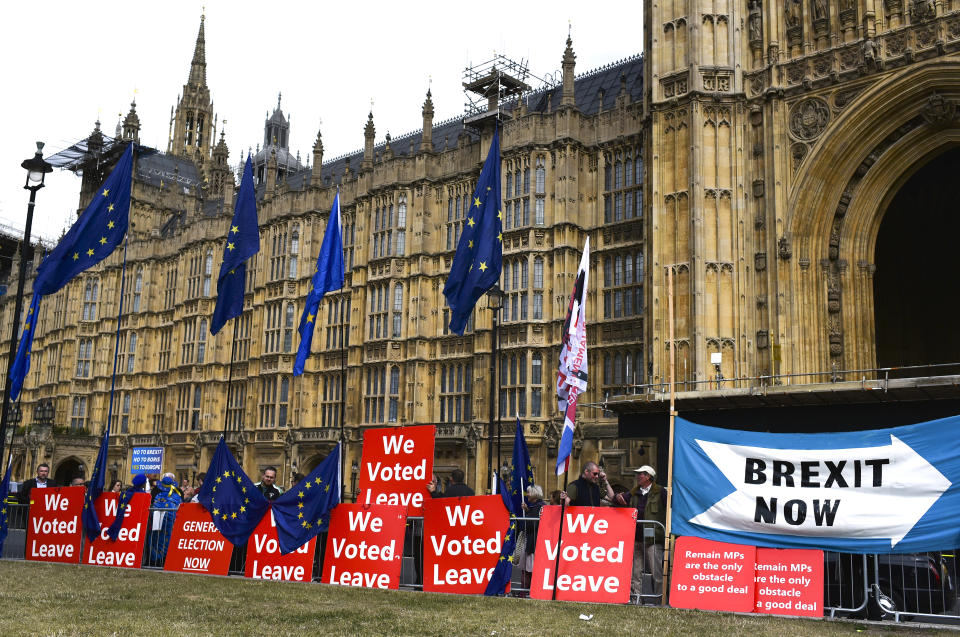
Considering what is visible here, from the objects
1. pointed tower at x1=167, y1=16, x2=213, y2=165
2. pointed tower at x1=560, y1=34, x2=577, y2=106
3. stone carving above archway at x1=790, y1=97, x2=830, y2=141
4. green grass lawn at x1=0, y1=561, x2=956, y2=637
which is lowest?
green grass lawn at x1=0, y1=561, x2=956, y2=637

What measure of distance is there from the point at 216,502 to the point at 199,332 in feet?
114

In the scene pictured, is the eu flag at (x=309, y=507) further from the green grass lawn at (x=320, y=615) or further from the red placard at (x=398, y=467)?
the green grass lawn at (x=320, y=615)

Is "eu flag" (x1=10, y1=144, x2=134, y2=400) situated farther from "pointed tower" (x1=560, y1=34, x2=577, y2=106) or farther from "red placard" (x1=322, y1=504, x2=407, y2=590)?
"pointed tower" (x1=560, y1=34, x2=577, y2=106)

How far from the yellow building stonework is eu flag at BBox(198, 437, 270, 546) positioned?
498 cm

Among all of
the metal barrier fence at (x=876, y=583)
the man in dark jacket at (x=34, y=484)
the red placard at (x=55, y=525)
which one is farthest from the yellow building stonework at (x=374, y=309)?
the metal barrier fence at (x=876, y=583)

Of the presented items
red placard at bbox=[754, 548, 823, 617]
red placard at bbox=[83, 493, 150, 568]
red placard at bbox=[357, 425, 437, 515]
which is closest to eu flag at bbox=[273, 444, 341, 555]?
red placard at bbox=[357, 425, 437, 515]

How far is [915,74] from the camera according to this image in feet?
75.0

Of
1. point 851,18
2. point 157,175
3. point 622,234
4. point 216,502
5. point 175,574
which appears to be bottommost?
point 175,574

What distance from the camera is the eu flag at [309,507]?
48.0ft

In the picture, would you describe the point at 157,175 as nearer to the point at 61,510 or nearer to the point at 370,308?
the point at 370,308

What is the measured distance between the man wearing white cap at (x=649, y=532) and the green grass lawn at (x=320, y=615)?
137cm

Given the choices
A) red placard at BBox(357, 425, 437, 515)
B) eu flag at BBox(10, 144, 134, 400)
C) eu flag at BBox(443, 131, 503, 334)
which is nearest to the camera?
red placard at BBox(357, 425, 437, 515)

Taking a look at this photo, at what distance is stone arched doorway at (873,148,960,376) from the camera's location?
28062 millimetres

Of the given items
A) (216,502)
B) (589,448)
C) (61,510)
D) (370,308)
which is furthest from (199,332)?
(216,502)
